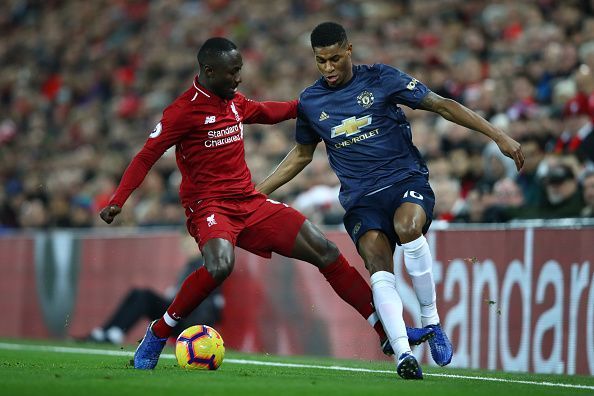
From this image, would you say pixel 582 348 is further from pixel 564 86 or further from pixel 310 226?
pixel 564 86

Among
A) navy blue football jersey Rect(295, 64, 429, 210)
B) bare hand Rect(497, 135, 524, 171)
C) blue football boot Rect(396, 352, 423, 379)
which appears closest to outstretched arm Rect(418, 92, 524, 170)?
bare hand Rect(497, 135, 524, 171)

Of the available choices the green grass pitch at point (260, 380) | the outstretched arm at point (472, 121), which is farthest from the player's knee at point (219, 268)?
the outstretched arm at point (472, 121)

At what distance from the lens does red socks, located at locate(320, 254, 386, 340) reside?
8.49m

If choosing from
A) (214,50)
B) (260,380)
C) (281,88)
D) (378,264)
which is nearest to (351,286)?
(378,264)

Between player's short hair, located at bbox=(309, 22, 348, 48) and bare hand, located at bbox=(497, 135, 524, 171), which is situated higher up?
player's short hair, located at bbox=(309, 22, 348, 48)

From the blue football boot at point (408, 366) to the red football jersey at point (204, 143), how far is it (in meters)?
1.88

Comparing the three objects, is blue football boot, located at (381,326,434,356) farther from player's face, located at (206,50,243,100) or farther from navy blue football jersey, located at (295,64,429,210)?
player's face, located at (206,50,243,100)

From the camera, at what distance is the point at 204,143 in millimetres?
8383

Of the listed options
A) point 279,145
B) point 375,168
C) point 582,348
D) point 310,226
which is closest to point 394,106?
point 375,168

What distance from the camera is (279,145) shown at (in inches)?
605

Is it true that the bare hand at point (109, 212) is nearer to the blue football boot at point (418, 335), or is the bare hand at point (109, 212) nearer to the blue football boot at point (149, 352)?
the blue football boot at point (149, 352)

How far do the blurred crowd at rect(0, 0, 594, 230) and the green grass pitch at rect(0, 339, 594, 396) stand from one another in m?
2.44

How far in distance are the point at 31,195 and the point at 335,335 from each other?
8.25 m

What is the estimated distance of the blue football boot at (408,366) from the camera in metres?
7.47
